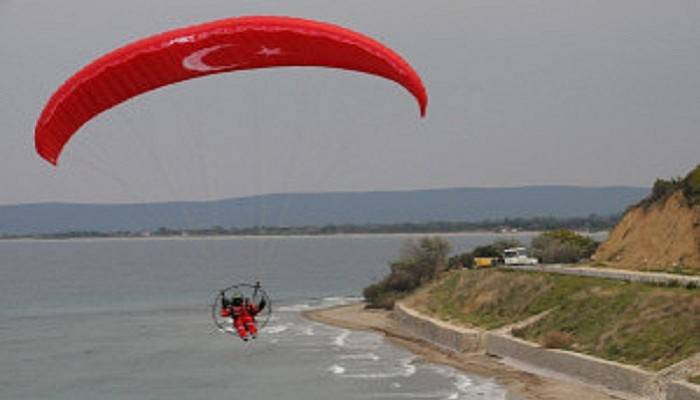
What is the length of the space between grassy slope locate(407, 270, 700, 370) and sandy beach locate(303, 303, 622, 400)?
1.94 m

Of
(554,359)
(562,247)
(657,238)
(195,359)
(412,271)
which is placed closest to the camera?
(554,359)

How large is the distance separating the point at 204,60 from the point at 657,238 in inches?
1931

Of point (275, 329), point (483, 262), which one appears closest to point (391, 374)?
point (275, 329)

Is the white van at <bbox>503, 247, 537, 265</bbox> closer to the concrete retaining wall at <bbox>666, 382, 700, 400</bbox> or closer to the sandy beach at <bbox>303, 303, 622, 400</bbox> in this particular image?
the sandy beach at <bbox>303, 303, 622, 400</bbox>

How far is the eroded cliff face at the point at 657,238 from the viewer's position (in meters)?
61.7

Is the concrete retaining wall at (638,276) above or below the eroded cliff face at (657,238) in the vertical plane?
below

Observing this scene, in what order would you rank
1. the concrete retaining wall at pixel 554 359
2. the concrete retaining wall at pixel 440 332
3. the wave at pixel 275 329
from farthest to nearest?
the wave at pixel 275 329 → the concrete retaining wall at pixel 440 332 → the concrete retaining wall at pixel 554 359

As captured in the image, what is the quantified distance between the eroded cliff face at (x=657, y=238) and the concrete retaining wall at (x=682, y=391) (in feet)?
84.4

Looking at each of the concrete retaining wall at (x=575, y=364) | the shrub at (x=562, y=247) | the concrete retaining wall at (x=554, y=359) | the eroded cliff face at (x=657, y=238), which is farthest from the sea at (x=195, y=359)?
the shrub at (x=562, y=247)

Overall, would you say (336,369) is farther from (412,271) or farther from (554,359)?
(412,271)

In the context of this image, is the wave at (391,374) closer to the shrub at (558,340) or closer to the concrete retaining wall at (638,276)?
the shrub at (558,340)

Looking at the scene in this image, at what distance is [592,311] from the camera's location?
1826 inches

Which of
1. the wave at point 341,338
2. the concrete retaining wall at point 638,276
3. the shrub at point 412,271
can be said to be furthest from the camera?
the shrub at point 412,271

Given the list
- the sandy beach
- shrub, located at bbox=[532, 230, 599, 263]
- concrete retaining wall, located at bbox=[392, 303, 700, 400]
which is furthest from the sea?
shrub, located at bbox=[532, 230, 599, 263]
